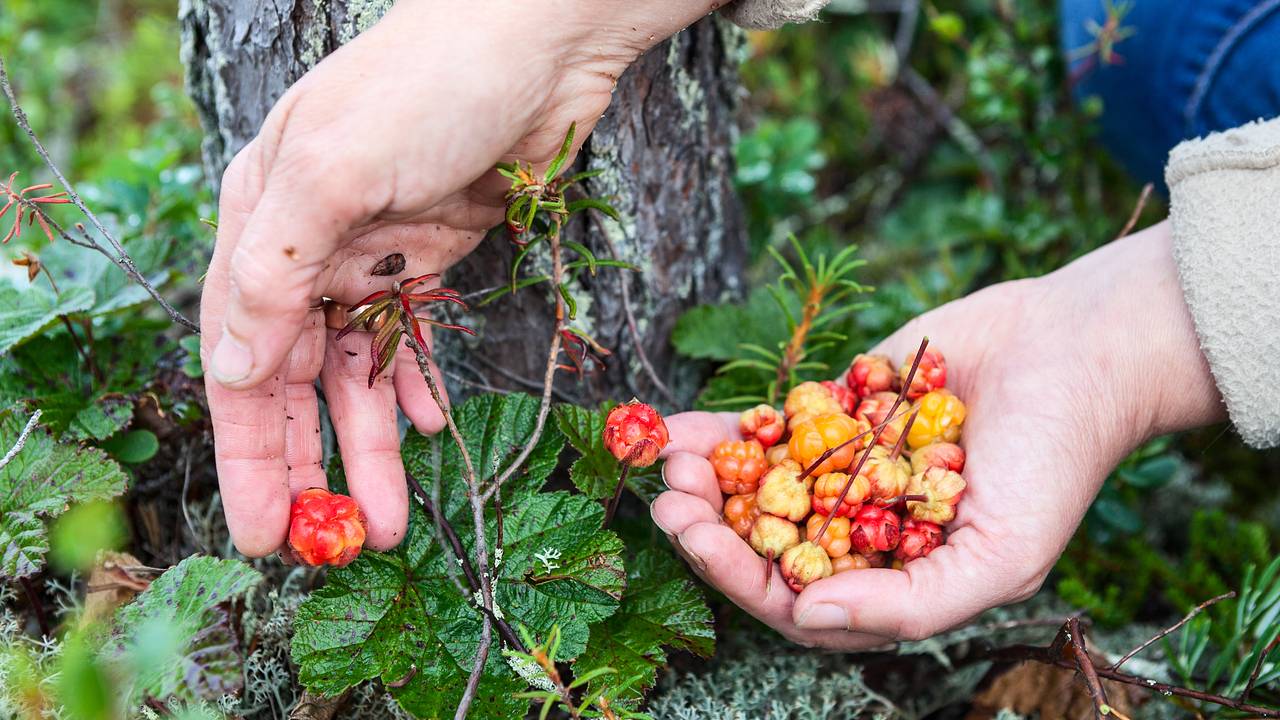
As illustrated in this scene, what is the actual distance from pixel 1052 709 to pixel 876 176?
2200mm

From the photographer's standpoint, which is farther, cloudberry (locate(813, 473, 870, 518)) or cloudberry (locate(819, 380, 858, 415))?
cloudberry (locate(819, 380, 858, 415))

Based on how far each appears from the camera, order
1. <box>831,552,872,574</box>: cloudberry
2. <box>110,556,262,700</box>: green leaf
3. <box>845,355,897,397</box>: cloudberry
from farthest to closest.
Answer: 1. <box>845,355,897,397</box>: cloudberry
2. <box>831,552,872,574</box>: cloudberry
3. <box>110,556,262,700</box>: green leaf

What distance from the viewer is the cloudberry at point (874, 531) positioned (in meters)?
1.53

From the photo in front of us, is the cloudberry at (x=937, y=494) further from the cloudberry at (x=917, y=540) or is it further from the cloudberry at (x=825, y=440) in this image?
the cloudberry at (x=825, y=440)

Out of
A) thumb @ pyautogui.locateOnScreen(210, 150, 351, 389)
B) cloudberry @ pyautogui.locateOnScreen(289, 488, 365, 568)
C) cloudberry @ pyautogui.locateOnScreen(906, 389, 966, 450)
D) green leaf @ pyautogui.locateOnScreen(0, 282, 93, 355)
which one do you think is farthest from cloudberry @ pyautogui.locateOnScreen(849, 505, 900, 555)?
green leaf @ pyautogui.locateOnScreen(0, 282, 93, 355)

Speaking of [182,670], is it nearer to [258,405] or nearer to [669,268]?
[258,405]

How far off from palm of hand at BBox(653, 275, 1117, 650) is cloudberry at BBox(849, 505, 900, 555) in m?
0.06

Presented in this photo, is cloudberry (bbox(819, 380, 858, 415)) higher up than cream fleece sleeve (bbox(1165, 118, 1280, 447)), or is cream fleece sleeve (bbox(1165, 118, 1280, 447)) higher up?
cream fleece sleeve (bbox(1165, 118, 1280, 447))

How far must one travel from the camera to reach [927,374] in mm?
1738

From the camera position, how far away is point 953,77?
353 centimetres

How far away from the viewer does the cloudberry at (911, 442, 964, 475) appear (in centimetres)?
164

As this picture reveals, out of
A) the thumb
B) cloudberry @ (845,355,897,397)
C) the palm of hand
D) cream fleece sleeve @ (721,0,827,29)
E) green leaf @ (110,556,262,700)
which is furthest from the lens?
cloudberry @ (845,355,897,397)

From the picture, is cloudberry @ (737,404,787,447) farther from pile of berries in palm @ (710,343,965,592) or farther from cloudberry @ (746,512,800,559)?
cloudberry @ (746,512,800,559)

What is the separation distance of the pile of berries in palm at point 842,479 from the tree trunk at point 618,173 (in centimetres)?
38
